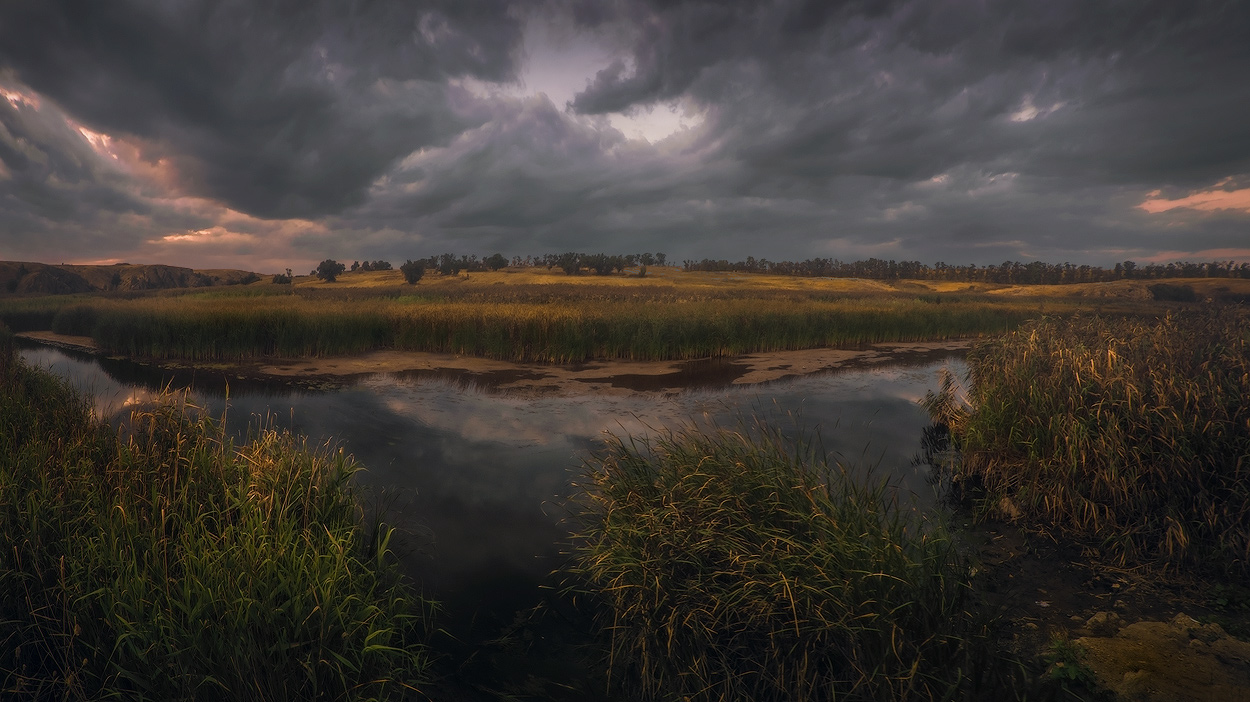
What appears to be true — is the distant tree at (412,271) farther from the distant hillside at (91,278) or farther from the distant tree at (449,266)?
the distant hillside at (91,278)

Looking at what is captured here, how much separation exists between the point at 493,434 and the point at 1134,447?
776cm

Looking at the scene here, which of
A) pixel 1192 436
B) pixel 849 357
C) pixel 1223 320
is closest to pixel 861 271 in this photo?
pixel 849 357

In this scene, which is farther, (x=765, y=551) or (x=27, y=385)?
(x=27, y=385)

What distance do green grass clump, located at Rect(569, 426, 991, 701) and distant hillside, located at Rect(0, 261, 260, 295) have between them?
55534mm

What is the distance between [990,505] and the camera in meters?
5.71

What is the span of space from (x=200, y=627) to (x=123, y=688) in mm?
615

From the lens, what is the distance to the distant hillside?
4034 cm

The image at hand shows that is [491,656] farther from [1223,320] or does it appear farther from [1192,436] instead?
[1223,320]

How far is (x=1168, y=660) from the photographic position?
3.24 m

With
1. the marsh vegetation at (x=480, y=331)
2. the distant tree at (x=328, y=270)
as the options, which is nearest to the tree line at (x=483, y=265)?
the distant tree at (x=328, y=270)

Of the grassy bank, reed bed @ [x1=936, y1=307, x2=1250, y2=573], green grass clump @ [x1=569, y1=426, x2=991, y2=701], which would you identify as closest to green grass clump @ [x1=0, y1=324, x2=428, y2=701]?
green grass clump @ [x1=569, y1=426, x2=991, y2=701]

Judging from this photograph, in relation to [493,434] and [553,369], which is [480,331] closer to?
[553,369]

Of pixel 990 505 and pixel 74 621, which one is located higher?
pixel 74 621

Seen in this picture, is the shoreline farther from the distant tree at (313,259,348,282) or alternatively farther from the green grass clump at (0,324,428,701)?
the distant tree at (313,259,348,282)
